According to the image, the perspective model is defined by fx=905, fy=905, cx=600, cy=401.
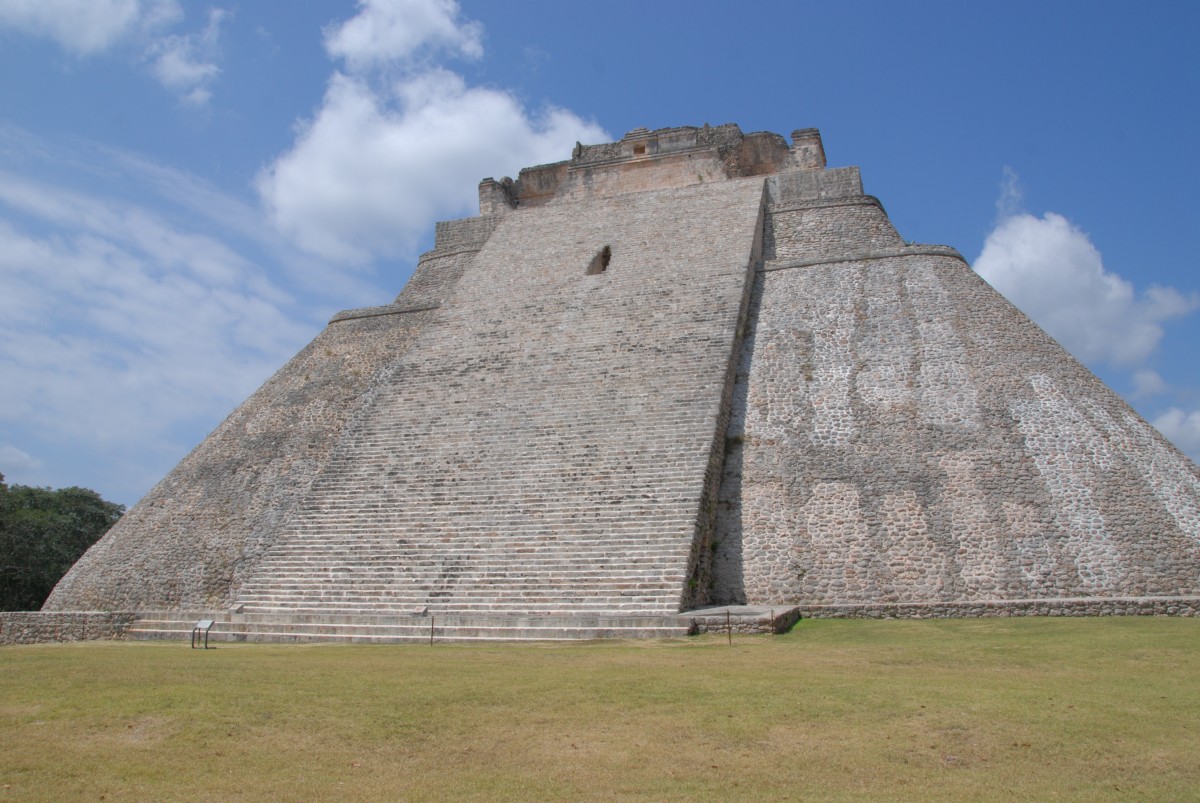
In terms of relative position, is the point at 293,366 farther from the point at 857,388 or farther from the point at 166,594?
the point at 857,388

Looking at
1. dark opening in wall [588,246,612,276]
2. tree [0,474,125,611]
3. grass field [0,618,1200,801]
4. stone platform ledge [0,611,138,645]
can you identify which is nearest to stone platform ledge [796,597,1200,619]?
grass field [0,618,1200,801]

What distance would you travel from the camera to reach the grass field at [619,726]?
11.9 feet

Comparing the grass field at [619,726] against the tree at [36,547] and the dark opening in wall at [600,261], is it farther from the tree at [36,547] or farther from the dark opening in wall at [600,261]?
the tree at [36,547]

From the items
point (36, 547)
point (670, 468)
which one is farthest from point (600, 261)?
point (36, 547)

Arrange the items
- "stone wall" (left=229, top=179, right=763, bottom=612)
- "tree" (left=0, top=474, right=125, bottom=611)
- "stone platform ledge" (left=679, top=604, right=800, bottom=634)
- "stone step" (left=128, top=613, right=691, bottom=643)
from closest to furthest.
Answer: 1. "stone platform ledge" (left=679, top=604, right=800, bottom=634)
2. "stone step" (left=128, top=613, right=691, bottom=643)
3. "stone wall" (left=229, top=179, right=763, bottom=612)
4. "tree" (left=0, top=474, right=125, bottom=611)

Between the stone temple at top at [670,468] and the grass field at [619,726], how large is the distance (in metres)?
2.26

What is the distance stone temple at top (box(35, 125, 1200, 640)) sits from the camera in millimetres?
8844

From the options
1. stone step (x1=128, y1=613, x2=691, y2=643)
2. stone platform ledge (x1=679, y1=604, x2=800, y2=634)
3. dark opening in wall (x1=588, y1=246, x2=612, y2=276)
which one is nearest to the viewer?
stone platform ledge (x1=679, y1=604, x2=800, y2=634)

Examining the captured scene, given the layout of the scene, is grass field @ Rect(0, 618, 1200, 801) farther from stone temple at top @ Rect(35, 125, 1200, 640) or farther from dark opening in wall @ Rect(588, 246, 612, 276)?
dark opening in wall @ Rect(588, 246, 612, 276)

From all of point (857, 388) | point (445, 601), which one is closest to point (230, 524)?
Answer: point (445, 601)

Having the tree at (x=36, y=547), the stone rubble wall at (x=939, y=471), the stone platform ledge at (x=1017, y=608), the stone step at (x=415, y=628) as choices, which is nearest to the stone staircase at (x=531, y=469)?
the stone step at (x=415, y=628)

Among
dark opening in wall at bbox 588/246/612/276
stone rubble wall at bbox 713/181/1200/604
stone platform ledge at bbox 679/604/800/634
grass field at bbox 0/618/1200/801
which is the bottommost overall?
grass field at bbox 0/618/1200/801

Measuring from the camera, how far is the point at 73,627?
9484 mm

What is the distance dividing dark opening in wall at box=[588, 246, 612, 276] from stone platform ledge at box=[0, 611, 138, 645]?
352 inches
